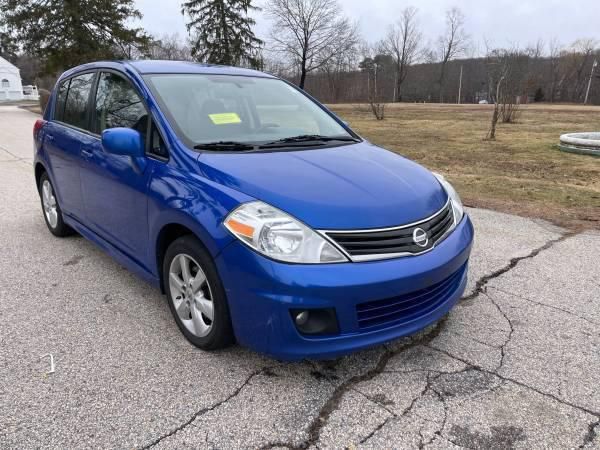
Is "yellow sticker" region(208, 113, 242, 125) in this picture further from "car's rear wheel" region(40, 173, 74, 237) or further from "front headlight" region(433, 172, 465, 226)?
"car's rear wheel" region(40, 173, 74, 237)

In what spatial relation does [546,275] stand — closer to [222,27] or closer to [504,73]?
[504,73]

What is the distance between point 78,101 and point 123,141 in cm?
161

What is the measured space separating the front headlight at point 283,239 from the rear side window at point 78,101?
2.34 metres

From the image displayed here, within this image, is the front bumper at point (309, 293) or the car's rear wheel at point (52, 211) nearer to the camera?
the front bumper at point (309, 293)

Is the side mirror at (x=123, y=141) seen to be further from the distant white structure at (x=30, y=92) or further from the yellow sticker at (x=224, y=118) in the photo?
the distant white structure at (x=30, y=92)

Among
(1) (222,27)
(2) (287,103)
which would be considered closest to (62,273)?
(2) (287,103)

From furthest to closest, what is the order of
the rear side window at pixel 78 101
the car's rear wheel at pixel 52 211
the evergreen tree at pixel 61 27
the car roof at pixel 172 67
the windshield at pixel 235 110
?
1. the evergreen tree at pixel 61 27
2. the car's rear wheel at pixel 52 211
3. the rear side window at pixel 78 101
4. the car roof at pixel 172 67
5. the windshield at pixel 235 110

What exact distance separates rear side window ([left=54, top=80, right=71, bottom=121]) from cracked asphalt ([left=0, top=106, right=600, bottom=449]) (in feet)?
5.42

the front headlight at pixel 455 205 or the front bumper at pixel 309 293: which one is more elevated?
the front headlight at pixel 455 205

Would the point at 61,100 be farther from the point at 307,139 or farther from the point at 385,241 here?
the point at 385,241

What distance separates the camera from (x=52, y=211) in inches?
192

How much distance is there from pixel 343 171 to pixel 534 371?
1.60m

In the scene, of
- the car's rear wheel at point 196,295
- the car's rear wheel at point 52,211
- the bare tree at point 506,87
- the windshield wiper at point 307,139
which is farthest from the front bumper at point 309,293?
the bare tree at point 506,87

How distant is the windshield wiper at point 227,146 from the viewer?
2925 mm
